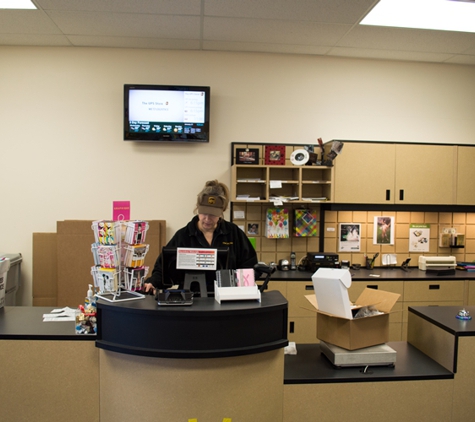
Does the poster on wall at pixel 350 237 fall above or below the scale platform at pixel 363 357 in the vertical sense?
above

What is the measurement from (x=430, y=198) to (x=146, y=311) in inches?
133

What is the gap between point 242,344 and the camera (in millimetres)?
1889

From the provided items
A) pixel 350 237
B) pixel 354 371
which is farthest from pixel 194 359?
pixel 350 237

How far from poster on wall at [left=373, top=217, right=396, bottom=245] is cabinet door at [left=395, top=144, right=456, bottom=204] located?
39cm

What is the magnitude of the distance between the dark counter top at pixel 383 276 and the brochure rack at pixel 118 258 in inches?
73.7

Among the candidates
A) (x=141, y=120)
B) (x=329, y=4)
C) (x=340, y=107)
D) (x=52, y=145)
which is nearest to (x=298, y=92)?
(x=340, y=107)

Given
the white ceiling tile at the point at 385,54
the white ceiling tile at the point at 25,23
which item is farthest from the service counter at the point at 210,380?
the white ceiling tile at the point at 385,54

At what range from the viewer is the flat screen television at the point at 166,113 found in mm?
4082

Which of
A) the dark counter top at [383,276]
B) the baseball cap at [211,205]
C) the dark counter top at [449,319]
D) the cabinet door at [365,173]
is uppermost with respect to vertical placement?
the cabinet door at [365,173]

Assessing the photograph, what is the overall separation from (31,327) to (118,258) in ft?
2.06

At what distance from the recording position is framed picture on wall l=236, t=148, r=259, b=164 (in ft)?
13.5

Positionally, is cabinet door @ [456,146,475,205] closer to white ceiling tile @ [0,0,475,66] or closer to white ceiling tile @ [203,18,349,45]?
white ceiling tile @ [0,0,475,66]

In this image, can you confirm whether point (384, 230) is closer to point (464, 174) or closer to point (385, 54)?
point (464, 174)

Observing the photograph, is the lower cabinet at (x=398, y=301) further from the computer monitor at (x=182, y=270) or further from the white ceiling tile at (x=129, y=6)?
the white ceiling tile at (x=129, y=6)
